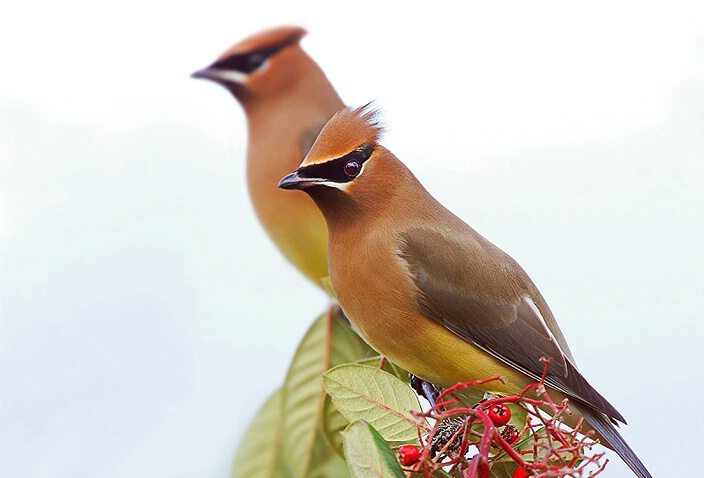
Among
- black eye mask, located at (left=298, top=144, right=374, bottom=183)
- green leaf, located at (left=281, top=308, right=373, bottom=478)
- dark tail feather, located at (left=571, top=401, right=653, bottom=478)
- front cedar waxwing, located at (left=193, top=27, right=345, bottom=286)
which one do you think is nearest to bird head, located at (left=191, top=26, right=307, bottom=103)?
front cedar waxwing, located at (left=193, top=27, right=345, bottom=286)

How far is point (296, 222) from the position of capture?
1.04 metres

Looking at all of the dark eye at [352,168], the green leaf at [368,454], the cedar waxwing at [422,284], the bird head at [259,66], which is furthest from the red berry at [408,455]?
the bird head at [259,66]

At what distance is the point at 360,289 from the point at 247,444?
42 cm

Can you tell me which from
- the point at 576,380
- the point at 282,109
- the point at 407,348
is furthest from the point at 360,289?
the point at 282,109

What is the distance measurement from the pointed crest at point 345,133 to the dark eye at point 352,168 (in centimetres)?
1

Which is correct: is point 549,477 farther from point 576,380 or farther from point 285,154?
point 285,154

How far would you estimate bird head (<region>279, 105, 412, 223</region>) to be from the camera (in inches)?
25.0

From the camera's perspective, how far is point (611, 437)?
643mm

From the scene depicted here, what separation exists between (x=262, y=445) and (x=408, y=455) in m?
0.52

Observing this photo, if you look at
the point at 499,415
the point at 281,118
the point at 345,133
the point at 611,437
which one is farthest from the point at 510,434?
the point at 281,118

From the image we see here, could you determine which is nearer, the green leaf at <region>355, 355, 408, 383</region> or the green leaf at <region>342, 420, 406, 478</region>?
the green leaf at <region>342, 420, 406, 478</region>

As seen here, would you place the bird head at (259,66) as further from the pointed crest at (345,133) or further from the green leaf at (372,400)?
the green leaf at (372,400)

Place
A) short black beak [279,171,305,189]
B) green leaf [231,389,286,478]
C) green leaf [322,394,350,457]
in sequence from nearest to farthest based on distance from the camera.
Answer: short black beak [279,171,305,189], green leaf [322,394,350,457], green leaf [231,389,286,478]

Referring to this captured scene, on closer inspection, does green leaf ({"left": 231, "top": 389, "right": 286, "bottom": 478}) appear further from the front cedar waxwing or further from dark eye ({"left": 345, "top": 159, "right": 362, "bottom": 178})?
dark eye ({"left": 345, "top": 159, "right": 362, "bottom": 178})
